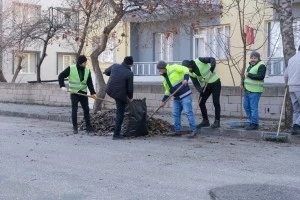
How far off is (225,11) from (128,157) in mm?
11553

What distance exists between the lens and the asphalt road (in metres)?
6.75

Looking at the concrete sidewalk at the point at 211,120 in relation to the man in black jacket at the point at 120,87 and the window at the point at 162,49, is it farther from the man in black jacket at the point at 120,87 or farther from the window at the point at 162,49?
the window at the point at 162,49

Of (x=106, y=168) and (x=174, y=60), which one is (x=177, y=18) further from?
(x=106, y=168)

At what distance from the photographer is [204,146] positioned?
35.3 feet

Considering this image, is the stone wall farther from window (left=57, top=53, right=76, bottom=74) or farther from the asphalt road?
window (left=57, top=53, right=76, bottom=74)

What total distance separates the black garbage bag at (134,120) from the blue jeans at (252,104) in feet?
7.49

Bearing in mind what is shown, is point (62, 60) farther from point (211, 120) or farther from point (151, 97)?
point (211, 120)

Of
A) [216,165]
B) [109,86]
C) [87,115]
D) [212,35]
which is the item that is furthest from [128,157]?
[212,35]

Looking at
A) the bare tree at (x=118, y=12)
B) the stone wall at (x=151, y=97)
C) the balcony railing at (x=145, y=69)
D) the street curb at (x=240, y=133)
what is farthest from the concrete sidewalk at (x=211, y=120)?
the balcony railing at (x=145, y=69)

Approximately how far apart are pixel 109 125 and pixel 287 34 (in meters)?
4.51

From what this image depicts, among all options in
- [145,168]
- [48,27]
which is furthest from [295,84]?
[48,27]

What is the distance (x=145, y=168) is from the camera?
8.31 m

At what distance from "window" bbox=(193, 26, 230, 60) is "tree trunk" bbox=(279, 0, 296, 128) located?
7762 millimetres

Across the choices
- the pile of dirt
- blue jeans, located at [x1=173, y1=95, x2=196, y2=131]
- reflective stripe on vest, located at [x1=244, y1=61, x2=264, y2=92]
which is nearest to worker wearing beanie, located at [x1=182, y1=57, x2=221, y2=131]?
blue jeans, located at [x1=173, y1=95, x2=196, y2=131]
